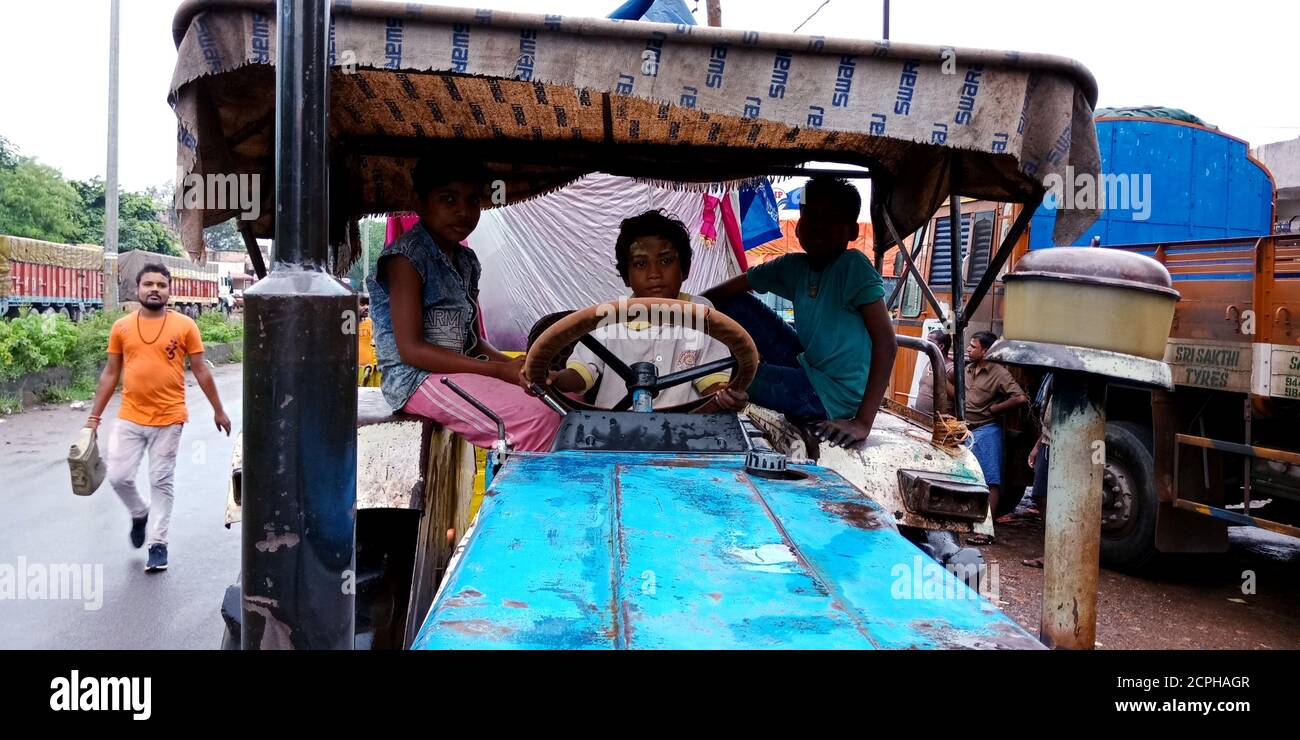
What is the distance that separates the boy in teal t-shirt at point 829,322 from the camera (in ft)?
13.0

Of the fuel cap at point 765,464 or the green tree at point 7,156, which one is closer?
the fuel cap at point 765,464

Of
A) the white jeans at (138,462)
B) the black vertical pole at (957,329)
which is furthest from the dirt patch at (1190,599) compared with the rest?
the white jeans at (138,462)

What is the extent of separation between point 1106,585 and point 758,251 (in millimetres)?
9814

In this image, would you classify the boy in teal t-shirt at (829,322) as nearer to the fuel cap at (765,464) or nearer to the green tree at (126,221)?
the fuel cap at (765,464)

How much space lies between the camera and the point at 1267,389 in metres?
5.23

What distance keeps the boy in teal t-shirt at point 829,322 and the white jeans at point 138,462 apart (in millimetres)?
4062

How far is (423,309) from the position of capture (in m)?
3.71

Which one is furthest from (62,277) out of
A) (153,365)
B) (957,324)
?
(957,324)

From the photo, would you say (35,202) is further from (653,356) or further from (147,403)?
(653,356)

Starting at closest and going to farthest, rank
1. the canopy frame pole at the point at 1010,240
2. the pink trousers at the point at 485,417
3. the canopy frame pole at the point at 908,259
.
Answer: the pink trousers at the point at 485,417, the canopy frame pole at the point at 1010,240, the canopy frame pole at the point at 908,259

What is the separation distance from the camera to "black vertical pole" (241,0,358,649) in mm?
1414

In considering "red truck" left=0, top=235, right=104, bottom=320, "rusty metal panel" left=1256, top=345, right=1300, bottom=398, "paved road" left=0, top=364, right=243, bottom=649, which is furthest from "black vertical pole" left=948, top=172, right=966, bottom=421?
"red truck" left=0, top=235, right=104, bottom=320
